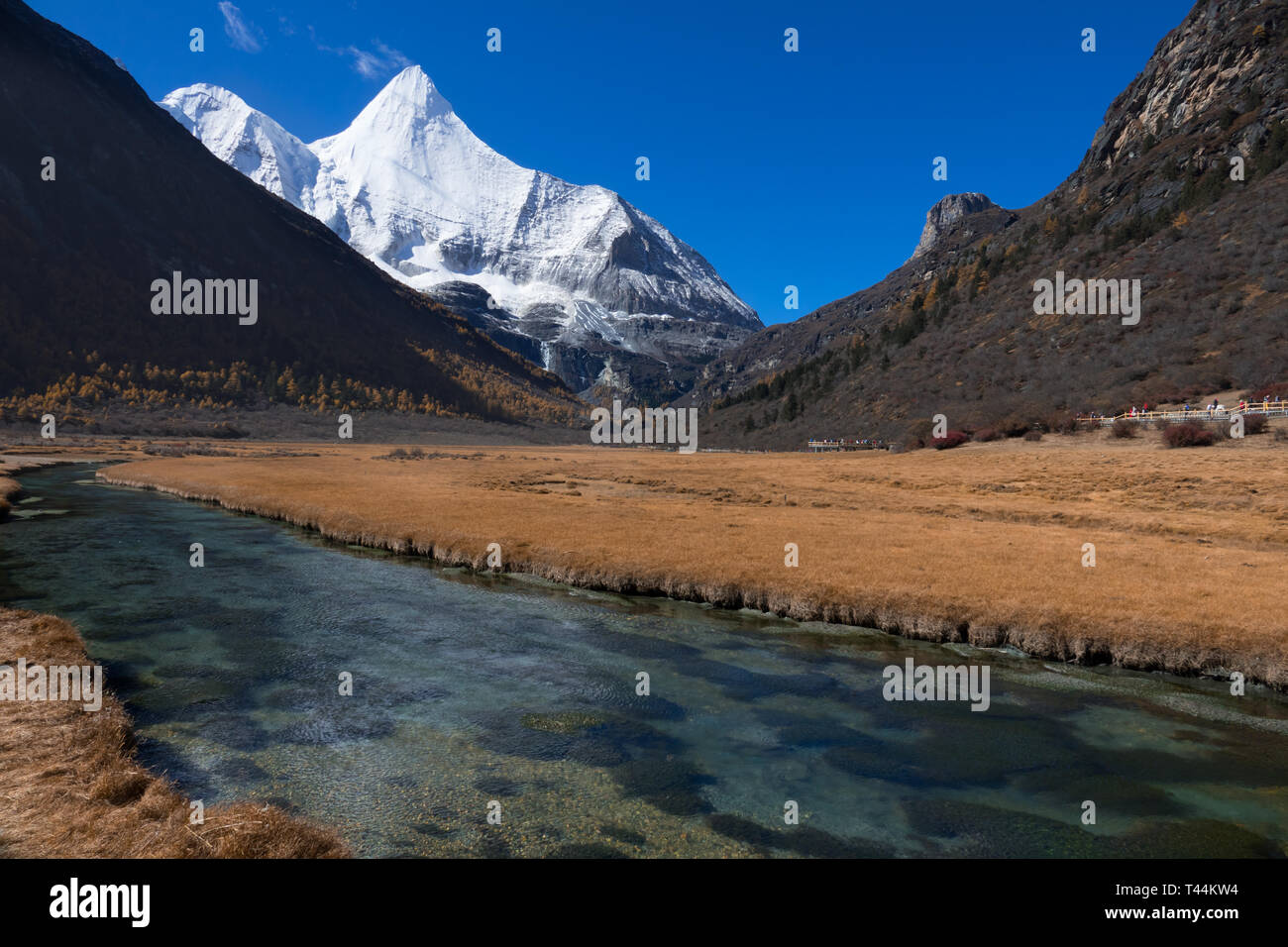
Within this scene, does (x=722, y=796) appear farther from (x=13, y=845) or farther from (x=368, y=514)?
(x=368, y=514)

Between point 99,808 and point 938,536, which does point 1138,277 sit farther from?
point 99,808

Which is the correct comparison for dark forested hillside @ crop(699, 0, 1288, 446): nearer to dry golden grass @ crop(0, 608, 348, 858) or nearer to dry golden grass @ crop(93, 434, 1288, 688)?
dry golden grass @ crop(93, 434, 1288, 688)

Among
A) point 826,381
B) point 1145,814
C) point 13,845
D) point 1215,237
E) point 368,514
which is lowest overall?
point 1145,814

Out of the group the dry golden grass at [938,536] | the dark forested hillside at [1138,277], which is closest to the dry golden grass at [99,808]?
the dry golden grass at [938,536]

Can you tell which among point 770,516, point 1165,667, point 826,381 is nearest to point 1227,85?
point 826,381

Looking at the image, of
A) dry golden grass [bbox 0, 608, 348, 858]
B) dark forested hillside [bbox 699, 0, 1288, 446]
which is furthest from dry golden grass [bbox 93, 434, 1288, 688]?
dark forested hillside [bbox 699, 0, 1288, 446]

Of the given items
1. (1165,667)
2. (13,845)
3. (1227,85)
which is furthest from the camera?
(1227,85)
